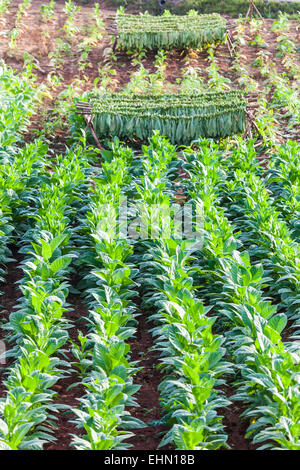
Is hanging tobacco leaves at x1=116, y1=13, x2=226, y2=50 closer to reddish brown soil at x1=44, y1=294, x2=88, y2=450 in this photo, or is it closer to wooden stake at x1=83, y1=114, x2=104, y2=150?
wooden stake at x1=83, y1=114, x2=104, y2=150

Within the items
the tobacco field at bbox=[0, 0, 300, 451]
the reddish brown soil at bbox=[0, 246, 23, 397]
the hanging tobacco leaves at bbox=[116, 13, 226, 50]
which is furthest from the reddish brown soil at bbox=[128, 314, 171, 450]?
the hanging tobacco leaves at bbox=[116, 13, 226, 50]

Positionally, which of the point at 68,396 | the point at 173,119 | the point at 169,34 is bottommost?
the point at 68,396

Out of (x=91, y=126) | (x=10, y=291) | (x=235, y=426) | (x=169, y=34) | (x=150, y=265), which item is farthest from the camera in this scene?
(x=169, y=34)

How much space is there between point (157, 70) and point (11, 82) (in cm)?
285

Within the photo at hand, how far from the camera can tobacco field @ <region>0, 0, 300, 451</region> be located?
367 cm

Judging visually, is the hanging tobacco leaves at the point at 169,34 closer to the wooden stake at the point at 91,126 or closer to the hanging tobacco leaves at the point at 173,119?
the hanging tobacco leaves at the point at 173,119

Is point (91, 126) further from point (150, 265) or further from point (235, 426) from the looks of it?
point (235, 426)

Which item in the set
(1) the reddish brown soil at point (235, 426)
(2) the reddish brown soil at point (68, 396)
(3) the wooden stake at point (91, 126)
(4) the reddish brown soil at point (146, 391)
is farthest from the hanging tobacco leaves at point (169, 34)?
(1) the reddish brown soil at point (235, 426)

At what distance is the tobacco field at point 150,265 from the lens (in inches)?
145

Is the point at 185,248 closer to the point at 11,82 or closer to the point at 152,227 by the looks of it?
the point at 152,227

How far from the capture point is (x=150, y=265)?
551 cm

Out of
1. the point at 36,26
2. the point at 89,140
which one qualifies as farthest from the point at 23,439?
the point at 36,26

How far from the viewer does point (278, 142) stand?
8.83m

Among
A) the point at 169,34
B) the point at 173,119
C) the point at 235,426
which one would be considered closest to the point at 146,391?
the point at 235,426
